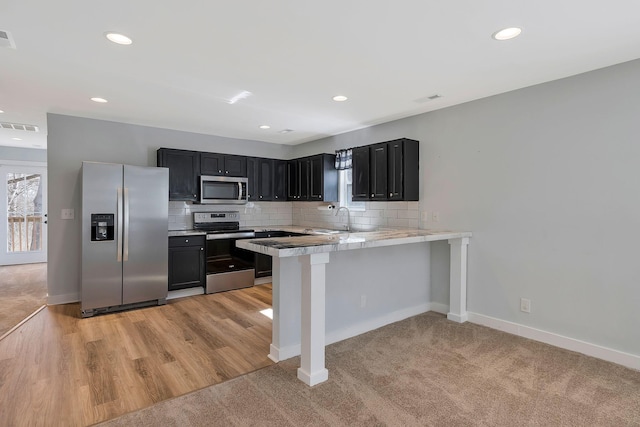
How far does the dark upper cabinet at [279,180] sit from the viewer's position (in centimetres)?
596

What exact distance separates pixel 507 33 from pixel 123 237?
13.7ft

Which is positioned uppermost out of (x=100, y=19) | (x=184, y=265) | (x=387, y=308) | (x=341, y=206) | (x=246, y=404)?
(x=100, y=19)

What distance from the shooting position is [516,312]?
3.38 metres

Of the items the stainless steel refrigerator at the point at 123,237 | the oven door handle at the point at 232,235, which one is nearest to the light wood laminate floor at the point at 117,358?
the stainless steel refrigerator at the point at 123,237

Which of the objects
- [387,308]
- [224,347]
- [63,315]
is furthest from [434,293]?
[63,315]

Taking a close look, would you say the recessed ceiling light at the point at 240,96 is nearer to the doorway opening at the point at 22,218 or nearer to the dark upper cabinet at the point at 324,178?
the dark upper cabinet at the point at 324,178

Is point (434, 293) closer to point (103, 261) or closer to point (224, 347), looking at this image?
point (224, 347)

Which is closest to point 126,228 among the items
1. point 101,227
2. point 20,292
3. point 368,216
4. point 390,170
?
point 101,227

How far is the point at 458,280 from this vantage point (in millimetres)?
3701

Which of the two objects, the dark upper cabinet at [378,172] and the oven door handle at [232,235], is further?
the oven door handle at [232,235]

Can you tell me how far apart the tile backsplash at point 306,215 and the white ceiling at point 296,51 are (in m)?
1.30

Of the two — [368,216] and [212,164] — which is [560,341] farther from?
[212,164]

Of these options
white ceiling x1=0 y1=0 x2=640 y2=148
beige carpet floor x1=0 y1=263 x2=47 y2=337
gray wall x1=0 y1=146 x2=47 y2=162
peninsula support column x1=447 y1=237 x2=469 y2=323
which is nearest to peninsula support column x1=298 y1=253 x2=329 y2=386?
white ceiling x1=0 y1=0 x2=640 y2=148

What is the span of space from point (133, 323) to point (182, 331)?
0.66m
